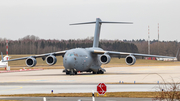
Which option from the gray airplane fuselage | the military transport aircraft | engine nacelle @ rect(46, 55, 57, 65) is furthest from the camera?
engine nacelle @ rect(46, 55, 57, 65)

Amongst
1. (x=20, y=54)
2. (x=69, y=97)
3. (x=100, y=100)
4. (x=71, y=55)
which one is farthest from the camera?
(x=20, y=54)

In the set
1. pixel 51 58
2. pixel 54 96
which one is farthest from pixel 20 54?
pixel 54 96

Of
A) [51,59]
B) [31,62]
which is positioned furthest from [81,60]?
[31,62]

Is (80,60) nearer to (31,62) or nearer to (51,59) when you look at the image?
(51,59)

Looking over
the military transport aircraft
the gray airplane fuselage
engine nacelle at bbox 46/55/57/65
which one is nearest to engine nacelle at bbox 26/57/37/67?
the military transport aircraft

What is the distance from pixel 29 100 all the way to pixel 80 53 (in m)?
24.2

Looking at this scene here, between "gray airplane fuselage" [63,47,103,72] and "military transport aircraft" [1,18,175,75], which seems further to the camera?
"military transport aircraft" [1,18,175,75]

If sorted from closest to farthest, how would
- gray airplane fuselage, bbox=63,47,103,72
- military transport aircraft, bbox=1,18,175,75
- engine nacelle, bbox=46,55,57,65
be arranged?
gray airplane fuselage, bbox=63,47,103,72 < military transport aircraft, bbox=1,18,175,75 < engine nacelle, bbox=46,55,57,65

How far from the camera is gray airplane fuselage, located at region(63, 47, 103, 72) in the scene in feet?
124

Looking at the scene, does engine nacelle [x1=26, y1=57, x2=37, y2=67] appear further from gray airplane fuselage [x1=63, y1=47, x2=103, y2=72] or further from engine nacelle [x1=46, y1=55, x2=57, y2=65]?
gray airplane fuselage [x1=63, y1=47, x2=103, y2=72]

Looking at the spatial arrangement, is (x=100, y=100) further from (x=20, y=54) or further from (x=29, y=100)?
(x=20, y=54)

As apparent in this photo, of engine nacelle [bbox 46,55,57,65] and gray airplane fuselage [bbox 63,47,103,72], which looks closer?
gray airplane fuselage [bbox 63,47,103,72]

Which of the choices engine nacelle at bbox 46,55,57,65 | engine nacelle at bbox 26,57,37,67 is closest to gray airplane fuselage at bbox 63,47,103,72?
engine nacelle at bbox 46,55,57,65

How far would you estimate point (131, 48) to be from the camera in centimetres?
9675
